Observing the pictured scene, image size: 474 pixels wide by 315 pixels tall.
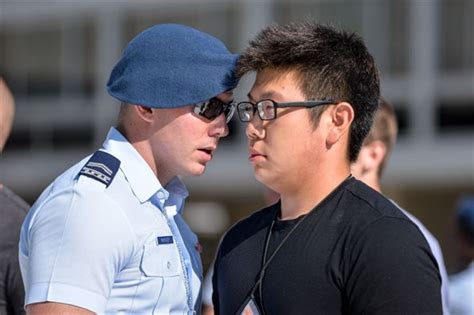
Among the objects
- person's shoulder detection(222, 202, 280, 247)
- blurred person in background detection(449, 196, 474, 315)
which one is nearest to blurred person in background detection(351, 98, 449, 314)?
person's shoulder detection(222, 202, 280, 247)

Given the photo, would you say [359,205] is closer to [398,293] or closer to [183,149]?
[398,293]

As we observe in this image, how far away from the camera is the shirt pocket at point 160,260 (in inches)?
117


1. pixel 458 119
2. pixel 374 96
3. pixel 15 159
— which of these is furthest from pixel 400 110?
pixel 374 96

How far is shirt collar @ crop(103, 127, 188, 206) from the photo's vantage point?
10.2ft

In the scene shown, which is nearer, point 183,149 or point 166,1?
point 183,149

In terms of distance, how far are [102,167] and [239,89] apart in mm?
12892

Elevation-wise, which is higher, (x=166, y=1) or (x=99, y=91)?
(x=166, y=1)

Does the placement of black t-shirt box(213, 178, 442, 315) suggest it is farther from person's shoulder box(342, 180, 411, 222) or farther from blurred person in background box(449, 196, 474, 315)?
blurred person in background box(449, 196, 474, 315)

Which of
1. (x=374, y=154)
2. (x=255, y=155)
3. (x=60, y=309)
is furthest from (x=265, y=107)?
(x=374, y=154)

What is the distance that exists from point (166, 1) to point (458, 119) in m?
5.88

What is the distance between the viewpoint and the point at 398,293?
273 cm

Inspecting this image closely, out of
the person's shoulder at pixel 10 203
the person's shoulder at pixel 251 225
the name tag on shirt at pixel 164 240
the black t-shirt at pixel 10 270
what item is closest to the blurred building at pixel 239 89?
the person's shoulder at pixel 10 203

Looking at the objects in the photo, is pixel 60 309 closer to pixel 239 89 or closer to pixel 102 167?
pixel 102 167

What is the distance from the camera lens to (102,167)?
10.0 feet
